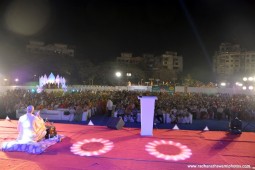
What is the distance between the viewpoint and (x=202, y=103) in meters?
18.4

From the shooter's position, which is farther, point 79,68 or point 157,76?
point 157,76

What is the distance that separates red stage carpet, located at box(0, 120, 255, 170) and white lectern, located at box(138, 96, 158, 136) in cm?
33

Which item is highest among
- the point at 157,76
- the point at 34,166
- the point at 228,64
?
the point at 228,64

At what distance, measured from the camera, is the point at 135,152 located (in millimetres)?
6668

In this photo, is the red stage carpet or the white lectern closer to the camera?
the red stage carpet

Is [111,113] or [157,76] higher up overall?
[157,76]

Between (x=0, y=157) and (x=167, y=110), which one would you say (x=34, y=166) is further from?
(x=167, y=110)

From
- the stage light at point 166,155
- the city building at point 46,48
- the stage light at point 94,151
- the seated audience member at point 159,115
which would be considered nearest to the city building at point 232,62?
the city building at point 46,48

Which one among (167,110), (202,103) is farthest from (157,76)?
(167,110)

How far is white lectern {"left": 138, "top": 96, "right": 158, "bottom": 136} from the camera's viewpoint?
8.09 m

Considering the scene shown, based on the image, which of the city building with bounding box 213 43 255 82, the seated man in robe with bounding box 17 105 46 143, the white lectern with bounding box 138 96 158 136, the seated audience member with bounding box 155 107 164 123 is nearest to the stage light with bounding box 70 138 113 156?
the seated man in robe with bounding box 17 105 46 143

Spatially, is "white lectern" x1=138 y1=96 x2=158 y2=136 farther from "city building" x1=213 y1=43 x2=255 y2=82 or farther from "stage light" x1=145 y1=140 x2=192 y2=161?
"city building" x1=213 y1=43 x2=255 y2=82

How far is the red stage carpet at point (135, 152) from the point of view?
227 inches

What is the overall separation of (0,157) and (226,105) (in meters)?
14.8
